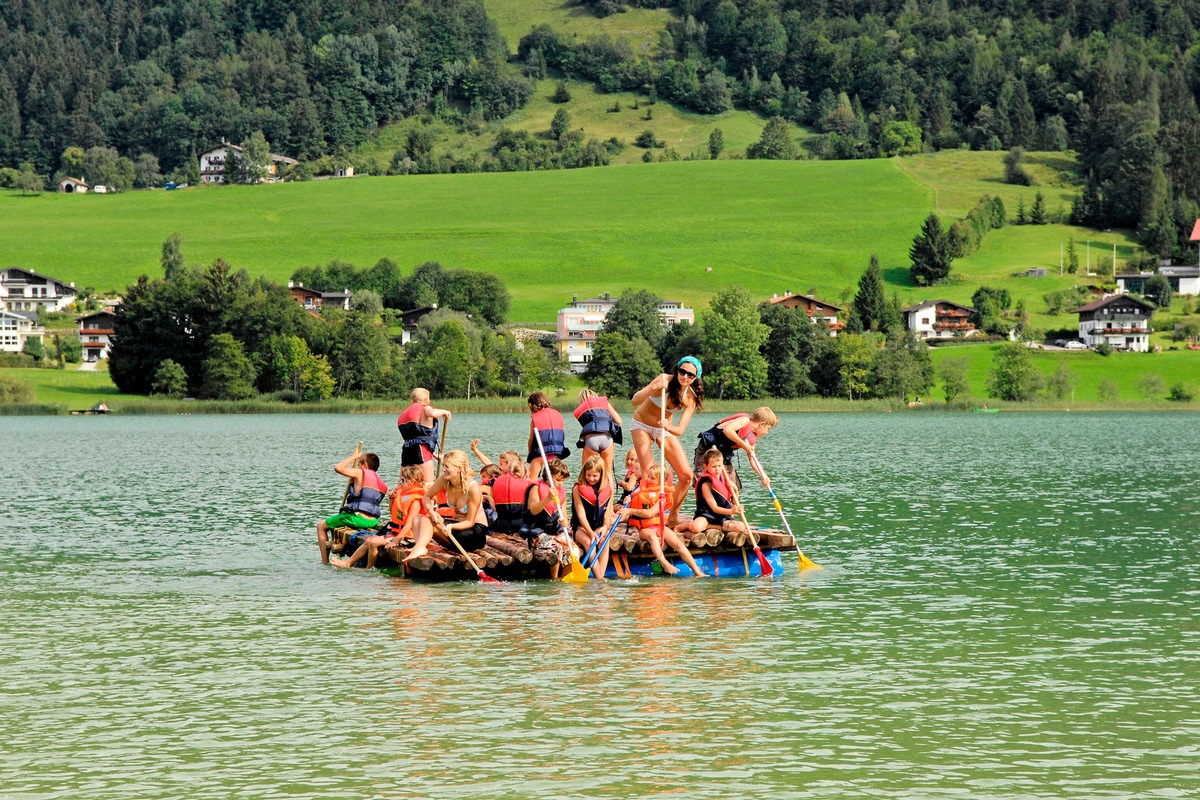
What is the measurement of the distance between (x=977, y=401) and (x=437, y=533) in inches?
4236

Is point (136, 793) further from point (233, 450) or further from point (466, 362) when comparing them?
Result: point (466, 362)

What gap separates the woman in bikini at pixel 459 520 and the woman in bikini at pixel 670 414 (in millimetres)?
3177

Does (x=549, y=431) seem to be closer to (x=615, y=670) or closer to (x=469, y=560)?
(x=469, y=560)

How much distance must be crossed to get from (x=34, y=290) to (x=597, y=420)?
167772 mm

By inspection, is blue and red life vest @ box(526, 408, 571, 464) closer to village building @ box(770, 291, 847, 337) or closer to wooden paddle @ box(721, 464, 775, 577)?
wooden paddle @ box(721, 464, 775, 577)

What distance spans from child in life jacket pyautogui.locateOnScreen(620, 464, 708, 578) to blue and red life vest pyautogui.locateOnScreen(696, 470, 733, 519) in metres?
0.68

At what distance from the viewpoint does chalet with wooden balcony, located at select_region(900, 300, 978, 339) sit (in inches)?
6319

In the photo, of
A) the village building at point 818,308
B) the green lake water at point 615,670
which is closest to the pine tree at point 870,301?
the village building at point 818,308

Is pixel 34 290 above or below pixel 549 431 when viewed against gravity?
above

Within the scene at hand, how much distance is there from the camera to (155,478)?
54875 millimetres

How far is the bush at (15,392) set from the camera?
125 m

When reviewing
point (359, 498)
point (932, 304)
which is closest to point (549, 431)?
point (359, 498)

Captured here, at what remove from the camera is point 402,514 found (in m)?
28.4

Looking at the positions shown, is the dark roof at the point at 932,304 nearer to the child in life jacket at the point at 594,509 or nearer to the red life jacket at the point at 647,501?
→ the red life jacket at the point at 647,501
